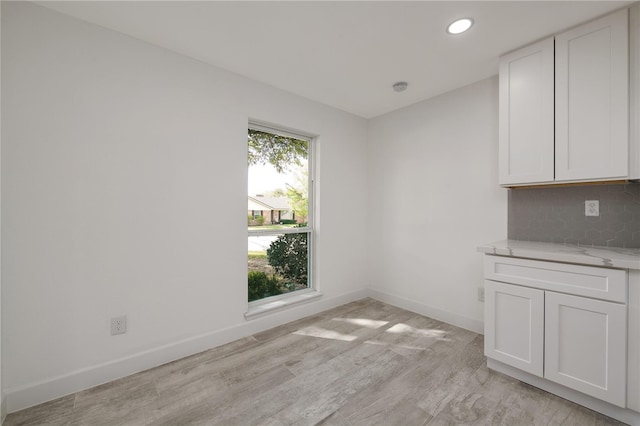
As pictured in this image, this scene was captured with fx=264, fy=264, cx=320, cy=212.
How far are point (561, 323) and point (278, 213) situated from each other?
8.28 ft

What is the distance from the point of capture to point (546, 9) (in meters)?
1.69

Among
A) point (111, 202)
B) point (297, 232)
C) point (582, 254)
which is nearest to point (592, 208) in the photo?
point (582, 254)

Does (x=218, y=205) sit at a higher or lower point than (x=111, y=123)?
lower

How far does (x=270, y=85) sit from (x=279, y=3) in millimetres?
1117

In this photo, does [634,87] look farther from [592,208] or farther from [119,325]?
[119,325]

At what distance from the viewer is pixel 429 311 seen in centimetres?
300

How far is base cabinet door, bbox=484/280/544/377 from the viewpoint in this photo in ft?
5.85

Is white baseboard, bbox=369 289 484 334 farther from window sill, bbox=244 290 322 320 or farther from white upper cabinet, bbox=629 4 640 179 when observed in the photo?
white upper cabinet, bbox=629 4 640 179

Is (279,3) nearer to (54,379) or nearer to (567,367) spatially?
(54,379)

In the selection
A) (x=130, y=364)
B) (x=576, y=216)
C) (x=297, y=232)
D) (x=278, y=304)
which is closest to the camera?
(x=130, y=364)

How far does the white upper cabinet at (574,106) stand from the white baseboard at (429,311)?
1.44 m

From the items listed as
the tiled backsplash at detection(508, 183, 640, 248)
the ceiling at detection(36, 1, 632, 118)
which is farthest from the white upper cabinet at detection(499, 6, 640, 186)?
the tiled backsplash at detection(508, 183, 640, 248)

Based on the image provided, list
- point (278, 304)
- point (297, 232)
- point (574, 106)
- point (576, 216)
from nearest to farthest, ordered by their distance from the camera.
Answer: point (574, 106)
point (576, 216)
point (278, 304)
point (297, 232)

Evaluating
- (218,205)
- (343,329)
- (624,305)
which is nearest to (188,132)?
(218,205)
